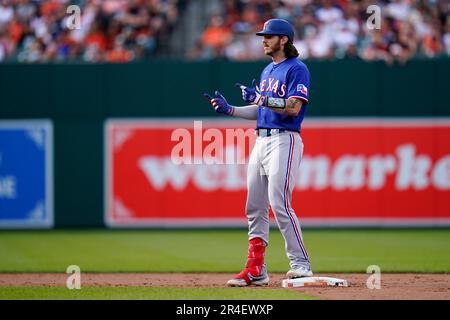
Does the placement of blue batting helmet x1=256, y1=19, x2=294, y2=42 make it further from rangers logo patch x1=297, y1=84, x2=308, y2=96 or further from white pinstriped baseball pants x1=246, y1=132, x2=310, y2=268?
white pinstriped baseball pants x1=246, y1=132, x2=310, y2=268

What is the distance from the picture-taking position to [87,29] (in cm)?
1911

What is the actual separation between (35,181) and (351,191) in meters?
5.98

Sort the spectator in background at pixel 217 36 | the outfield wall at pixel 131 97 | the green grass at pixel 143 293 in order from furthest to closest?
1. the spectator in background at pixel 217 36
2. the outfield wall at pixel 131 97
3. the green grass at pixel 143 293

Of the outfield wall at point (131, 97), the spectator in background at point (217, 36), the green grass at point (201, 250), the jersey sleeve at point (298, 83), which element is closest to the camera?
the jersey sleeve at point (298, 83)

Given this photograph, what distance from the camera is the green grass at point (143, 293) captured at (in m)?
7.84

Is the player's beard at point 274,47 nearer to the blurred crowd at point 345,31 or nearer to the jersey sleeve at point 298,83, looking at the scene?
the jersey sleeve at point 298,83

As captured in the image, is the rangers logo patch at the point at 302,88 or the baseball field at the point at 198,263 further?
the rangers logo patch at the point at 302,88

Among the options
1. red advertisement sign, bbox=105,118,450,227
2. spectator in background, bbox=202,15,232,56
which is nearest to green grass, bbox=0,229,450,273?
red advertisement sign, bbox=105,118,450,227

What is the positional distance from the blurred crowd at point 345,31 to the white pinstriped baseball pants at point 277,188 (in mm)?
9092

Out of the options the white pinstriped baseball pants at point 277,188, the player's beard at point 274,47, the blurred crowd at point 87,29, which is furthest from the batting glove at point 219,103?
the blurred crowd at point 87,29

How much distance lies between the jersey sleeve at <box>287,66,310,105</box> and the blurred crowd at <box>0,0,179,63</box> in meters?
10.1

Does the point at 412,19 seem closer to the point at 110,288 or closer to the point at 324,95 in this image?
the point at 324,95

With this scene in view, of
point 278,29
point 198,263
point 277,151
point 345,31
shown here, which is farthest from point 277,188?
point 345,31
